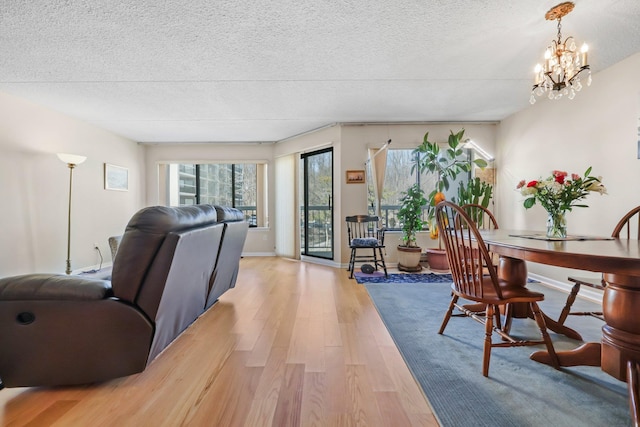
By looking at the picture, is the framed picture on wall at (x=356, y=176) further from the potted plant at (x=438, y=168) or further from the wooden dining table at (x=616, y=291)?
the wooden dining table at (x=616, y=291)

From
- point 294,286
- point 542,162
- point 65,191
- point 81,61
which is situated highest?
point 81,61

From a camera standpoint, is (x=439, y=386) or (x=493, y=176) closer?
(x=439, y=386)

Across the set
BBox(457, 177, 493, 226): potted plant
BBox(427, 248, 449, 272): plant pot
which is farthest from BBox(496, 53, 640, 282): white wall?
BBox(427, 248, 449, 272): plant pot

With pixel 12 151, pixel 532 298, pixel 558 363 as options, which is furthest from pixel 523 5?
pixel 12 151

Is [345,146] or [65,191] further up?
[345,146]

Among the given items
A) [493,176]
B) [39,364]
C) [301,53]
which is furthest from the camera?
[493,176]

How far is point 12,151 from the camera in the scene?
11.7 ft

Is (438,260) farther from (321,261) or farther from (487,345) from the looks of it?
(487,345)

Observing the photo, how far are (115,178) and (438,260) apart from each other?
565 cm

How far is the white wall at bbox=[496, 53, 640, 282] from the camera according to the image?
2801 millimetres

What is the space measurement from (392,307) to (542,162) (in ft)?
9.54

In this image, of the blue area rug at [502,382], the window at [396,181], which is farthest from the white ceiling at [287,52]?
the blue area rug at [502,382]

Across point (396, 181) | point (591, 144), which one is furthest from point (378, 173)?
point (591, 144)

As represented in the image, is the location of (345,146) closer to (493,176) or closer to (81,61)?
(493,176)
